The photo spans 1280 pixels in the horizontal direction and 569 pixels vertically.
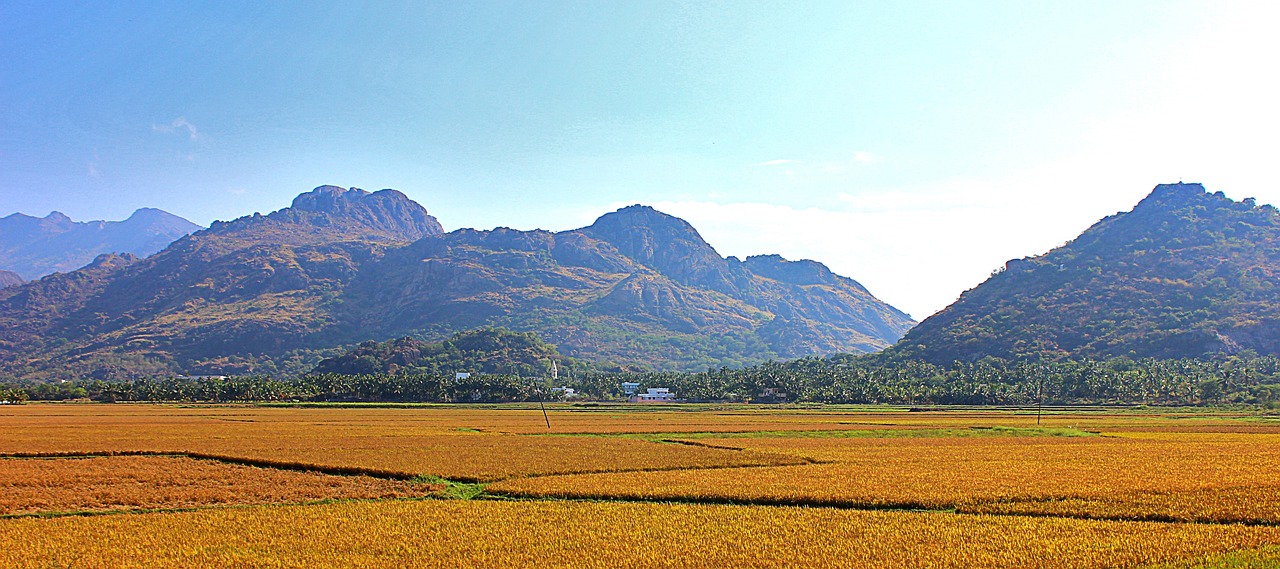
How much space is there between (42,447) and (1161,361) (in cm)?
18512

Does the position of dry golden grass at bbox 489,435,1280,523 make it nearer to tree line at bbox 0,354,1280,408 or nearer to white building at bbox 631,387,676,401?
tree line at bbox 0,354,1280,408

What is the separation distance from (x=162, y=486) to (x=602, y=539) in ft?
70.2

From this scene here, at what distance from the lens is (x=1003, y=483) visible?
108 ft

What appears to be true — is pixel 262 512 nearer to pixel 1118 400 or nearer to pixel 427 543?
pixel 427 543

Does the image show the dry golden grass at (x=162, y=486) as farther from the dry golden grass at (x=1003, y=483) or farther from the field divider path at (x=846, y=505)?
the dry golden grass at (x=1003, y=483)

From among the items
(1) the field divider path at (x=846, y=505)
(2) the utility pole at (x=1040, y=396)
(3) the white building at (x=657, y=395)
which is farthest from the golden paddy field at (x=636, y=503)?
(3) the white building at (x=657, y=395)

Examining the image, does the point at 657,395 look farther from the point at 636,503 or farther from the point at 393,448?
the point at 636,503

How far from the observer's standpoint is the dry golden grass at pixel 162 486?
30812mm

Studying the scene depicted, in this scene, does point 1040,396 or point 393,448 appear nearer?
point 393,448

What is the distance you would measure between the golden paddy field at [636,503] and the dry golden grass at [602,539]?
0.33 ft

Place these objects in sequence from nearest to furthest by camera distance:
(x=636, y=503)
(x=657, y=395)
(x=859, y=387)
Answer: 1. (x=636, y=503)
2. (x=859, y=387)
3. (x=657, y=395)

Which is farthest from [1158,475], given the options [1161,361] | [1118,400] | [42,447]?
[1161,361]

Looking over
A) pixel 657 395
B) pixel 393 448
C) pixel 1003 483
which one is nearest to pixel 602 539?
pixel 1003 483

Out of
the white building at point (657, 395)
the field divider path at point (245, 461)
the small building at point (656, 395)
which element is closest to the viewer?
the field divider path at point (245, 461)
